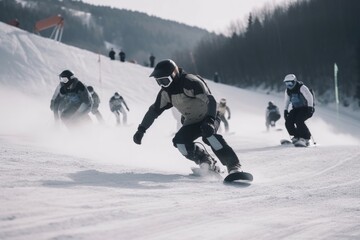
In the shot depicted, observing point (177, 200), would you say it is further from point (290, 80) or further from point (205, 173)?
point (290, 80)

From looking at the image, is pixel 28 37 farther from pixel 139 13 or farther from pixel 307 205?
pixel 139 13

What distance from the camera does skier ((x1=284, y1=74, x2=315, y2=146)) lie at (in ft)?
35.5

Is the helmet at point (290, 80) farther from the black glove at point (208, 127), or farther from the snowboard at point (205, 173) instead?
the black glove at point (208, 127)

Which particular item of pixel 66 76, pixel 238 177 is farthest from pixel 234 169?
pixel 66 76

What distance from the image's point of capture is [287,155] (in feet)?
25.7

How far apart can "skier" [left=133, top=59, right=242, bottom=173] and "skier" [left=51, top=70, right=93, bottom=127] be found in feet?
15.2

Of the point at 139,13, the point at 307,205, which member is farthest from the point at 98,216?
the point at 139,13

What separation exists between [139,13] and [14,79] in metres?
143

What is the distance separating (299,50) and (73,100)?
58483mm

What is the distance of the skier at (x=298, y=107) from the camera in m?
10.8

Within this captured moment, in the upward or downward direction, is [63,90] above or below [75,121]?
above

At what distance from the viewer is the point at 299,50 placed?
212 feet

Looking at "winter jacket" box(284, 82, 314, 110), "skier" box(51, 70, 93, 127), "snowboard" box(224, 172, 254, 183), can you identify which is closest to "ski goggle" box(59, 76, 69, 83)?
"skier" box(51, 70, 93, 127)

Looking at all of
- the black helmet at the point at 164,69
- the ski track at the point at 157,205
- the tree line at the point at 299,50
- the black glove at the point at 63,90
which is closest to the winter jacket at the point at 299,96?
the black glove at the point at 63,90
